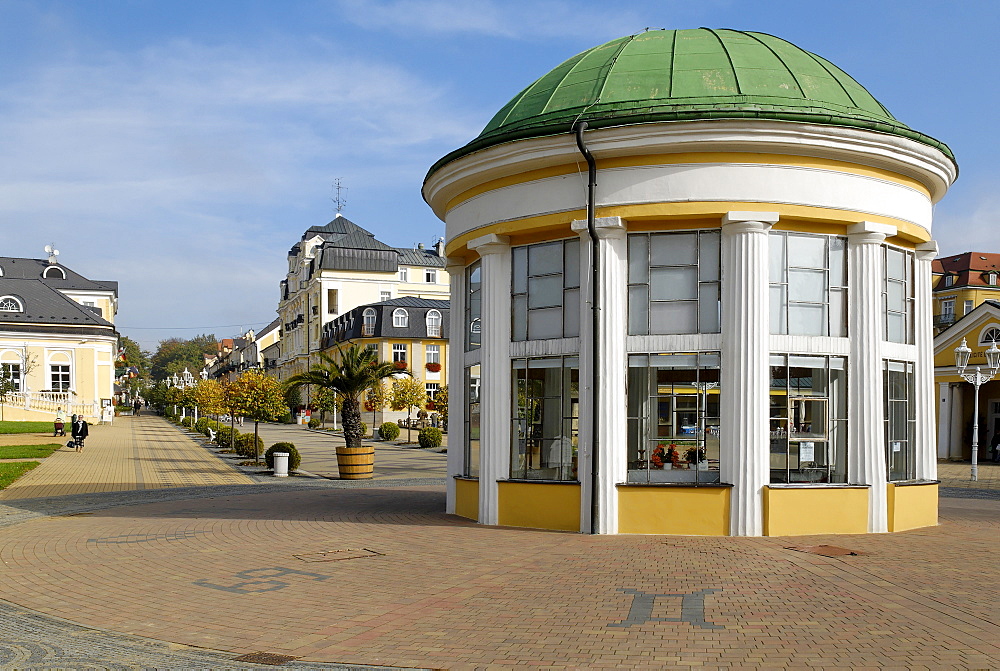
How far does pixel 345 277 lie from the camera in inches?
3342

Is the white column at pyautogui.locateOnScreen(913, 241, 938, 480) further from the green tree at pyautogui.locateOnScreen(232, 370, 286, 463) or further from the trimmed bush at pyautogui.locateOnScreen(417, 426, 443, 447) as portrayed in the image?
the trimmed bush at pyautogui.locateOnScreen(417, 426, 443, 447)

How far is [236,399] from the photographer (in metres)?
32.7

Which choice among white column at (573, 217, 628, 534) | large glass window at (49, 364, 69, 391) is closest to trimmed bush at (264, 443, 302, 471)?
white column at (573, 217, 628, 534)

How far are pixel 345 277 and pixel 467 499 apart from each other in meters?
70.4

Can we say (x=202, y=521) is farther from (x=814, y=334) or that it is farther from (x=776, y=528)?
(x=814, y=334)

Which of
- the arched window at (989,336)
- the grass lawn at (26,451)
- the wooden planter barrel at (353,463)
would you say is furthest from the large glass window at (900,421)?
the arched window at (989,336)

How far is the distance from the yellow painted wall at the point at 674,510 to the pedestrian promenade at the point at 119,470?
1387 centimetres

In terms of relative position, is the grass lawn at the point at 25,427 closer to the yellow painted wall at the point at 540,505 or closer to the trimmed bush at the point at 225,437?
the trimmed bush at the point at 225,437

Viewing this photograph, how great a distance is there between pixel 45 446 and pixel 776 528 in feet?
107

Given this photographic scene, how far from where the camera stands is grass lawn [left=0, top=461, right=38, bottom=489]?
2310 centimetres

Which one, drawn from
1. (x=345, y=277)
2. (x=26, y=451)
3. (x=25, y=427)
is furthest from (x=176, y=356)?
(x=26, y=451)

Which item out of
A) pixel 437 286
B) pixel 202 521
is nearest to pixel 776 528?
pixel 202 521

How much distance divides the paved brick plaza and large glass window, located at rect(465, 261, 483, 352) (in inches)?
135

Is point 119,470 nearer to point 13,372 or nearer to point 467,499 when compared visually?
point 467,499
